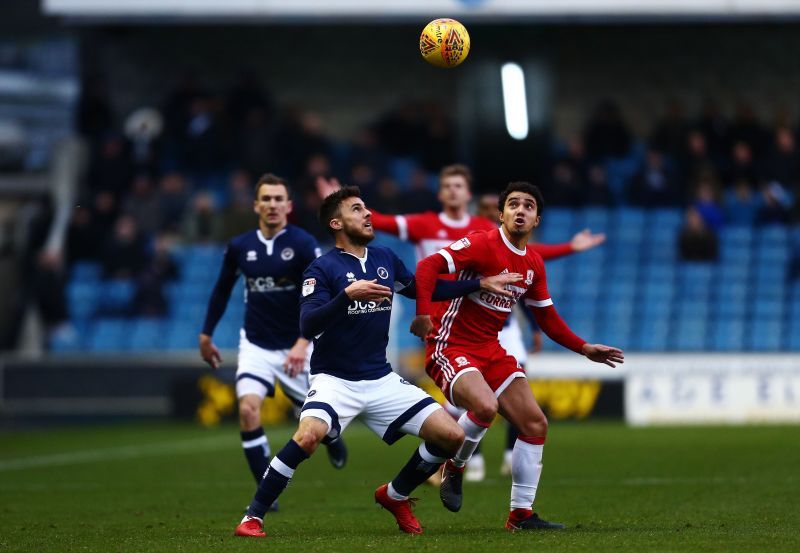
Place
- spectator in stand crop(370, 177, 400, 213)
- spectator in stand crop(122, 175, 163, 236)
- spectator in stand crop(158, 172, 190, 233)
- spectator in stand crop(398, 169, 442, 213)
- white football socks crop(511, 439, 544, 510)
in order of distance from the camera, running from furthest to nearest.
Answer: spectator in stand crop(158, 172, 190, 233), spectator in stand crop(122, 175, 163, 236), spectator in stand crop(370, 177, 400, 213), spectator in stand crop(398, 169, 442, 213), white football socks crop(511, 439, 544, 510)

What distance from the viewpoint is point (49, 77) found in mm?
26172

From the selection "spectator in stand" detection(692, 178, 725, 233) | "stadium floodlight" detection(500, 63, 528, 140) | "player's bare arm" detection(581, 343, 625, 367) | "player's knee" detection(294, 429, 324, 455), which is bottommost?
"player's knee" detection(294, 429, 324, 455)

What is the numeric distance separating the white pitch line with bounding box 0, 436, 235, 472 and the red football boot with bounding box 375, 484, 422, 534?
7.16m

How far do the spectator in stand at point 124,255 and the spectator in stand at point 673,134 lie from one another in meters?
8.65

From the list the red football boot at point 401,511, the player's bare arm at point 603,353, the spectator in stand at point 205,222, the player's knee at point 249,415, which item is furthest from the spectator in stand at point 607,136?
the red football boot at point 401,511

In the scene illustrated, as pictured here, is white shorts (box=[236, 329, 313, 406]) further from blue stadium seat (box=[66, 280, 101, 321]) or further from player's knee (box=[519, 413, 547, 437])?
blue stadium seat (box=[66, 280, 101, 321])

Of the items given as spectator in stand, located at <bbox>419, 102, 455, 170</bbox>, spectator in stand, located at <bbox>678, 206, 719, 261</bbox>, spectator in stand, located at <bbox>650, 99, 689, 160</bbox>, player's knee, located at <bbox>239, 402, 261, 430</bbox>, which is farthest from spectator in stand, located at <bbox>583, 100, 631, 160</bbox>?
player's knee, located at <bbox>239, 402, 261, 430</bbox>

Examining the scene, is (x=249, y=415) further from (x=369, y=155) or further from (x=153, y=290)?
(x=369, y=155)

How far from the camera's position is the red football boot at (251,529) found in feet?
27.0

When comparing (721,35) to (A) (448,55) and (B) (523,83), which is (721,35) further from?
(A) (448,55)

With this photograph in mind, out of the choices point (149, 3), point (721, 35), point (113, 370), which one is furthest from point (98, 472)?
point (721, 35)

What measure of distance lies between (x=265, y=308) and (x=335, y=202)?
2.39 m

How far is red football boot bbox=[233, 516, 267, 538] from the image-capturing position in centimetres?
822

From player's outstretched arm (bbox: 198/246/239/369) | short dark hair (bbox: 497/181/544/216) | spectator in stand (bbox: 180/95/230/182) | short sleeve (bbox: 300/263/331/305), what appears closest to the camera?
short sleeve (bbox: 300/263/331/305)
